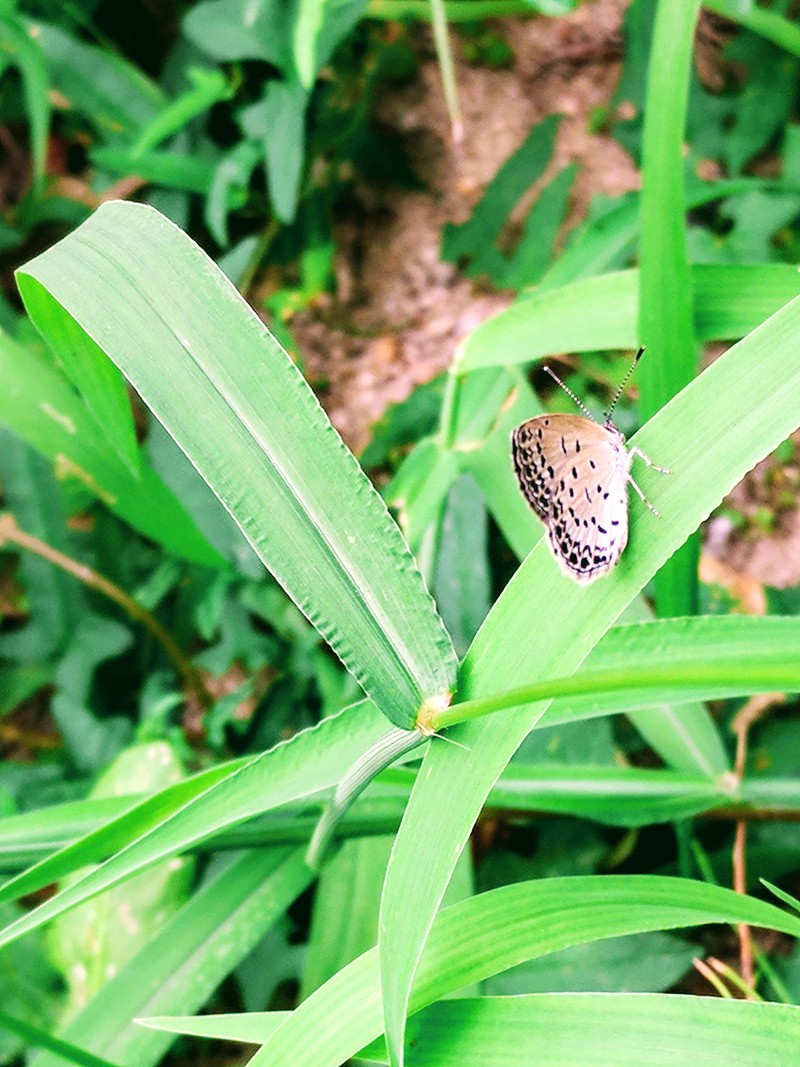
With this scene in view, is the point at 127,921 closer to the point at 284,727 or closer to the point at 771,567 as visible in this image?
the point at 284,727

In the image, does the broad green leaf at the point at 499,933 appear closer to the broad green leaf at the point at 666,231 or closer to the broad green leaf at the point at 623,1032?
the broad green leaf at the point at 623,1032

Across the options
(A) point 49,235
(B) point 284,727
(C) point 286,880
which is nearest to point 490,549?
(B) point 284,727

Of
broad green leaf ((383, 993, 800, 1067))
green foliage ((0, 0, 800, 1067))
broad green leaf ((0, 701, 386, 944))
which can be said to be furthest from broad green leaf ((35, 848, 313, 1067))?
broad green leaf ((383, 993, 800, 1067))

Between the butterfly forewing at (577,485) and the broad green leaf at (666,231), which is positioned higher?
the broad green leaf at (666,231)

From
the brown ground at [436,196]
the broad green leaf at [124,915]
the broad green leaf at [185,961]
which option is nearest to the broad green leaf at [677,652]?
the broad green leaf at [185,961]

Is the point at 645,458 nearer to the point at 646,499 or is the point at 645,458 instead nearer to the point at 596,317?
the point at 646,499

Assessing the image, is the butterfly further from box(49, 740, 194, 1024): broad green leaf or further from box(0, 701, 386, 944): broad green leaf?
box(49, 740, 194, 1024): broad green leaf

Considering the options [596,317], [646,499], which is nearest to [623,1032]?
[646,499]
